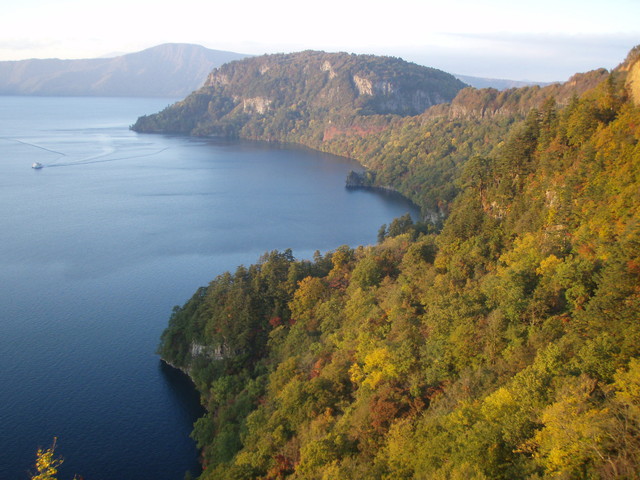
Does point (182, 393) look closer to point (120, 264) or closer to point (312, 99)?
point (120, 264)

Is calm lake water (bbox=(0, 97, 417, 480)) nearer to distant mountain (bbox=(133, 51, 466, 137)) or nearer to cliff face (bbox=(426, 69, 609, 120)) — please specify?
cliff face (bbox=(426, 69, 609, 120))

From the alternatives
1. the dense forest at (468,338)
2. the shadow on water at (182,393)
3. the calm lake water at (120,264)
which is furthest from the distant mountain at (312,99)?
the shadow on water at (182,393)

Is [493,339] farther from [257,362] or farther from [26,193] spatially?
[26,193]

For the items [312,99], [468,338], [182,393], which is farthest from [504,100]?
[312,99]

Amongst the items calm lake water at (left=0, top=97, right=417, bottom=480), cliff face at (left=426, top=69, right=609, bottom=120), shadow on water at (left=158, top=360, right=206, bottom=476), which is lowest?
shadow on water at (left=158, top=360, right=206, bottom=476)

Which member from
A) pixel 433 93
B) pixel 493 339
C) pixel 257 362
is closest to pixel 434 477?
pixel 493 339

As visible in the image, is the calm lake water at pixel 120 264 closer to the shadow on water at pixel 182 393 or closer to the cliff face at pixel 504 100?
the shadow on water at pixel 182 393

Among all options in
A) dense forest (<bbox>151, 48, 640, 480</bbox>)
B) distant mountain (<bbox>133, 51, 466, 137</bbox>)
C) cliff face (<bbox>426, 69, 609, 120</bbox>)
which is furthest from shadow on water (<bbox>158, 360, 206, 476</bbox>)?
distant mountain (<bbox>133, 51, 466, 137</bbox>)
